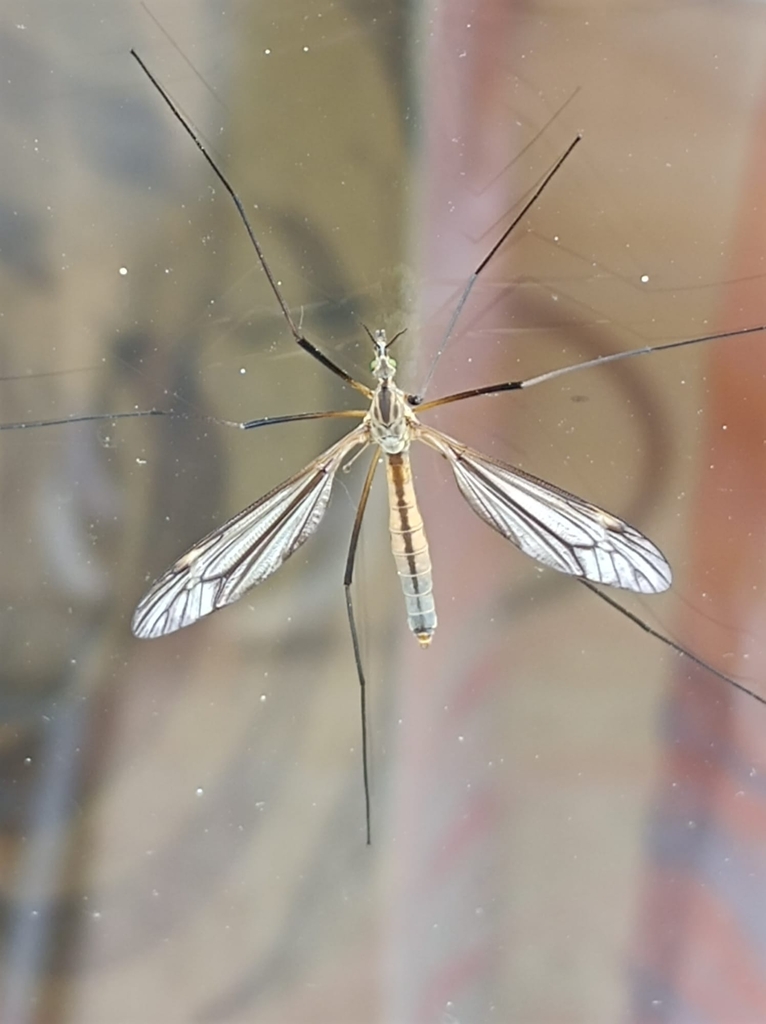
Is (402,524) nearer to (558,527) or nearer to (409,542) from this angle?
(409,542)

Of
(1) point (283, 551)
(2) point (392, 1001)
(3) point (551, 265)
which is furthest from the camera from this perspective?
(2) point (392, 1001)

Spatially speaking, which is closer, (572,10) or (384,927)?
(572,10)

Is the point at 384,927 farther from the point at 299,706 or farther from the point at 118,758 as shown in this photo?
the point at 118,758

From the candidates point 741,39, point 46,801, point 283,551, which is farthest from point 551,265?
point 46,801

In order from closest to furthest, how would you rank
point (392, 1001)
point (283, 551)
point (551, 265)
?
point (283, 551) → point (551, 265) → point (392, 1001)

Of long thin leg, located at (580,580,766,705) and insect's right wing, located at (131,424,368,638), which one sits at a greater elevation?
insect's right wing, located at (131,424,368,638)

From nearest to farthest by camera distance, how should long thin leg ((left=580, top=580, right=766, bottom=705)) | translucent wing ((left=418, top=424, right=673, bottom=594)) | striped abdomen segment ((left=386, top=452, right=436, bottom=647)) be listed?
translucent wing ((left=418, top=424, right=673, bottom=594)) → striped abdomen segment ((left=386, top=452, right=436, bottom=647)) → long thin leg ((left=580, top=580, right=766, bottom=705))

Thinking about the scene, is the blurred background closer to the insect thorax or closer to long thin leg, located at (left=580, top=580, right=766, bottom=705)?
long thin leg, located at (left=580, top=580, right=766, bottom=705)

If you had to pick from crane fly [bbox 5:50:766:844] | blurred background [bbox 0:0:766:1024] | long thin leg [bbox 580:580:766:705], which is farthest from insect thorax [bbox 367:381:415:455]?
long thin leg [bbox 580:580:766:705]
